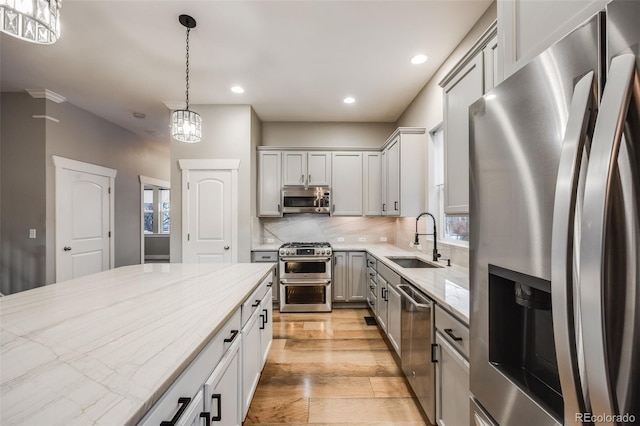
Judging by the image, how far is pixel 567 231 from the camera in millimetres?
489

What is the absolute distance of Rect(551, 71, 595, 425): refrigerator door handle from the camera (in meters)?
0.47

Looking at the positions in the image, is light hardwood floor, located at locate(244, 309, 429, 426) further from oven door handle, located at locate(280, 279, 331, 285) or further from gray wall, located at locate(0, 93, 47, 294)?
gray wall, located at locate(0, 93, 47, 294)

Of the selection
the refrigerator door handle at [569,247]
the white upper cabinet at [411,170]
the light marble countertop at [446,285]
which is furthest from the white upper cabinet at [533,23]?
the white upper cabinet at [411,170]

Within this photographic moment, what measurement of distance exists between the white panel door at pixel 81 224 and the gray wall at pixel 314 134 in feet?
9.21

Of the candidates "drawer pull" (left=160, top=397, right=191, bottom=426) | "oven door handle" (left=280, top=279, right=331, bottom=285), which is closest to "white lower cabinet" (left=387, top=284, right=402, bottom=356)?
"oven door handle" (left=280, top=279, right=331, bottom=285)

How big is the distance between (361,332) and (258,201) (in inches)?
95.5

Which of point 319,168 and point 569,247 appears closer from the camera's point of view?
point 569,247

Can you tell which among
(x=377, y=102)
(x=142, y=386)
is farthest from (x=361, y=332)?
(x=377, y=102)

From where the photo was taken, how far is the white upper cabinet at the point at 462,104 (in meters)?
1.41

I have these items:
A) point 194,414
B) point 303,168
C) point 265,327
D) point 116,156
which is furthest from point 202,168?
point 194,414

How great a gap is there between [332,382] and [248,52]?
312 cm

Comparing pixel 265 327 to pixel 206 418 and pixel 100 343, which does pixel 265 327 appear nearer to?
pixel 206 418

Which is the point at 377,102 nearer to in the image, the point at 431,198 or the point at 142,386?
the point at 431,198

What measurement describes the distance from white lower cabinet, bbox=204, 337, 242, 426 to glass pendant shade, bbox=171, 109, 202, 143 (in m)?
1.81
